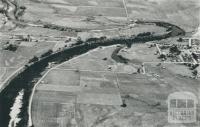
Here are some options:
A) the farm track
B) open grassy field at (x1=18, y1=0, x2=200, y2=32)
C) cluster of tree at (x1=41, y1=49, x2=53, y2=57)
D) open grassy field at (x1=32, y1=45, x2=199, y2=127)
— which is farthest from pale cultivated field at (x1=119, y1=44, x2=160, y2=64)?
cluster of tree at (x1=41, y1=49, x2=53, y2=57)

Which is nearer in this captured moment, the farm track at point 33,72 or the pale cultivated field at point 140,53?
the farm track at point 33,72

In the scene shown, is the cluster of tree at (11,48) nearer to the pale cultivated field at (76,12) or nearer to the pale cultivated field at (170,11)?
the pale cultivated field at (76,12)

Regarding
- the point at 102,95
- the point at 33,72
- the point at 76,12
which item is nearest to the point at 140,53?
the point at 102,95

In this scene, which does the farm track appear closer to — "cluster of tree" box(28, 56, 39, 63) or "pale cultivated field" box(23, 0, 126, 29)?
"cluster of tree" box(28, 56, 39, 63)

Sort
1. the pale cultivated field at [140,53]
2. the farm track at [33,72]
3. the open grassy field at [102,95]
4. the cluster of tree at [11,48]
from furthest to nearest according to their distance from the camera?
1. the pale cultivated field at [140,53]
2. the cluster of tree at [11,48]
3. the farm track at [33,72]
4. the open grassy field at [102,95]

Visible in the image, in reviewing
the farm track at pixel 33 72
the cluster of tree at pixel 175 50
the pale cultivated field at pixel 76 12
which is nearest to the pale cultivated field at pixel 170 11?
the pale cultivated field at pixel 76 12

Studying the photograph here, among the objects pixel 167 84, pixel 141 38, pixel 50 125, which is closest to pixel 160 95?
pixel 167 84

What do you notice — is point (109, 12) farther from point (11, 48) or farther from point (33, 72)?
point (33, 72)

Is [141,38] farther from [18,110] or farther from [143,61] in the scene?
[18,110]
